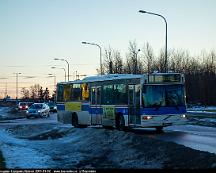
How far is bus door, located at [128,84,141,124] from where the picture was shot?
27.7m

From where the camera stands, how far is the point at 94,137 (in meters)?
28.7

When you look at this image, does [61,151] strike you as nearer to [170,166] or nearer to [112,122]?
[112,122]

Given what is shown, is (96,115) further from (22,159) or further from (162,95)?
(22,159)

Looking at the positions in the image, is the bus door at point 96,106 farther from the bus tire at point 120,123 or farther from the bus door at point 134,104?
the bus door at point 134,104

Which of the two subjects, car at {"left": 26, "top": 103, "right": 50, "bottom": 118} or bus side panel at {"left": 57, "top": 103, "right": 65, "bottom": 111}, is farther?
car at {"left": 26, "top": 103, "right": 50, "bottom": 118}

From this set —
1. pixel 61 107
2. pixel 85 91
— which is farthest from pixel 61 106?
pixel 85 91

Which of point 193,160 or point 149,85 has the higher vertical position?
point 149,85

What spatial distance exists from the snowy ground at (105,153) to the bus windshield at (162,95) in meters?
2.40

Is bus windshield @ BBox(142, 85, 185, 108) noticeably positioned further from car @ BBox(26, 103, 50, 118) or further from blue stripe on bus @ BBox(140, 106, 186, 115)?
car @ BBox(26, 103, 50, 118)

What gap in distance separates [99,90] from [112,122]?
2.66 metres

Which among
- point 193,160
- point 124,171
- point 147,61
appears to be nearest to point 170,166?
point 193,160

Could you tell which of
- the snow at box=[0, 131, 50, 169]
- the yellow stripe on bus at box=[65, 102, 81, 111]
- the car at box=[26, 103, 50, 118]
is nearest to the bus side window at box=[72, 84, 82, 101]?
the yellow stripe on bus at box=[65, 102, 81, 111]

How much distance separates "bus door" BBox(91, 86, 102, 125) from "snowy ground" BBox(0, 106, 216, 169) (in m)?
0.94

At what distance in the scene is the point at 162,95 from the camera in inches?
1089
